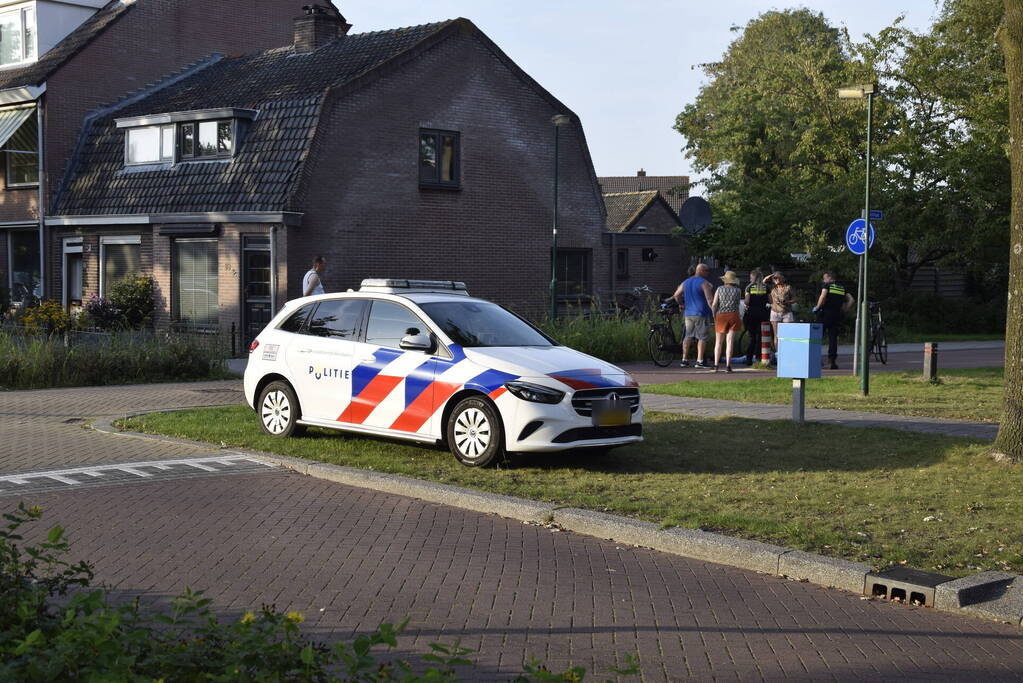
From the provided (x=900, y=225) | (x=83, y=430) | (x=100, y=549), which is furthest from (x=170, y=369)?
(x=900, y=225)

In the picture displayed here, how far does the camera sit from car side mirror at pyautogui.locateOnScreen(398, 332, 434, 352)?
10.2 meters

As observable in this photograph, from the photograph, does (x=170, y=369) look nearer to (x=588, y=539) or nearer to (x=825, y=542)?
(x=588, y=539)

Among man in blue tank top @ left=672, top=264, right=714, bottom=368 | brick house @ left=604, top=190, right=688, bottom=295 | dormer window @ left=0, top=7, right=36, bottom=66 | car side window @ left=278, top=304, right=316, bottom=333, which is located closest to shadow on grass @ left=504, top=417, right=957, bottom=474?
car side window @ left=278, top=304, right=316, bottom=333

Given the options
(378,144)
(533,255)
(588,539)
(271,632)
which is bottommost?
(588,539)

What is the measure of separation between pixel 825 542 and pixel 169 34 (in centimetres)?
2795

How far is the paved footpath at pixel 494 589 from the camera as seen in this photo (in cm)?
515

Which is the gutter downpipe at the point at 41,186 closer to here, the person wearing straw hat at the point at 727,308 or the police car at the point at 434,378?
the person wearing straw hat at the point at 727,308

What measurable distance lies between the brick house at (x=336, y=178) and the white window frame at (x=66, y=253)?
19 centimetres

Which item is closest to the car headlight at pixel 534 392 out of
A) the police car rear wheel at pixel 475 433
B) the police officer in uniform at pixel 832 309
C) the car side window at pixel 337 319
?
the police car rear wheel at pixel 475 433

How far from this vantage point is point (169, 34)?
31.0m

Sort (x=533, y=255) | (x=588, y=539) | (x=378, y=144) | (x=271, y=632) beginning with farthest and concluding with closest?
(x=533, y=255)
(x=378, y=144)
(x=588, y=539)
(x=271, y=632)

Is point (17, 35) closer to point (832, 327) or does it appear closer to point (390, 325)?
point (832, 327)

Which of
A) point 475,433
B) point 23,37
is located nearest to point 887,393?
point 475,433

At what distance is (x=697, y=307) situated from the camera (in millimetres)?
19922
